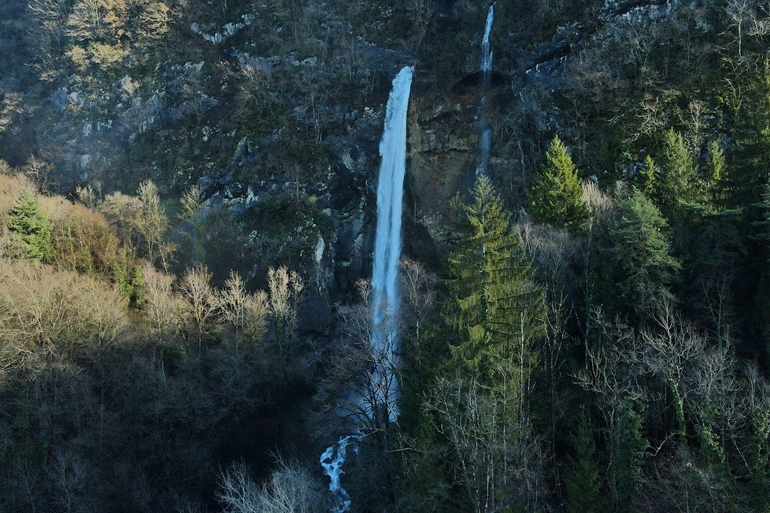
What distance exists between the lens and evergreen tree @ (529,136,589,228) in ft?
101

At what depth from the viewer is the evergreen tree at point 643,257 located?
23.0m

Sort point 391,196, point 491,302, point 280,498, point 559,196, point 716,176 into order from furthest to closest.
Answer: point 391,196, point 559,196, point 716,176, point 491,302, point 280,498

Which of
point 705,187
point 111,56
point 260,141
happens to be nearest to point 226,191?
point 260,141

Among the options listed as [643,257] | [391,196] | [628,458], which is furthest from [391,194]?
[628,458]

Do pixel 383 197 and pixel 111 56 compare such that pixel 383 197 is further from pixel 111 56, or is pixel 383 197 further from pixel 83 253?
pixel 111 56

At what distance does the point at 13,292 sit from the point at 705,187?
112 ft

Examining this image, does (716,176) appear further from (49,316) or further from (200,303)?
(49,316)

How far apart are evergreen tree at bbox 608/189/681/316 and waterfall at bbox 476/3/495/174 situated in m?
Result: 22.2

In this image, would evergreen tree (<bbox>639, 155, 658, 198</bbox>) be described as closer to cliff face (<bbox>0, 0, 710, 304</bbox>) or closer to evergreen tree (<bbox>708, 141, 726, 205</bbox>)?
evergreen tree (<bbox>708, 141, 726, 205</bbox>)

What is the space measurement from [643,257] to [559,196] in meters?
8.58

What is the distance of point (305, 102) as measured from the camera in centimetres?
5441

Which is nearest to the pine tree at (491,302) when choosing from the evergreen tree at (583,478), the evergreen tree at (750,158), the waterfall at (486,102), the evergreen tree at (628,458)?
the evergreen tree at (583,478)

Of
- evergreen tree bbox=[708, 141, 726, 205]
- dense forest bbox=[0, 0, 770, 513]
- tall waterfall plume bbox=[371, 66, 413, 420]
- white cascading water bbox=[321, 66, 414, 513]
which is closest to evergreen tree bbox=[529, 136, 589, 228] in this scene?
dense forest bbox=[0, 0, 770, 513]

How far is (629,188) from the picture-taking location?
108ft
